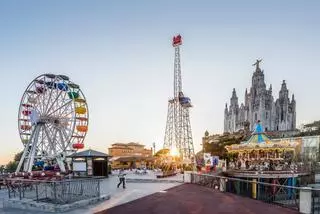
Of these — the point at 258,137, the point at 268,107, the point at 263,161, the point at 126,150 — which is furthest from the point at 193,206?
the point at 268,107

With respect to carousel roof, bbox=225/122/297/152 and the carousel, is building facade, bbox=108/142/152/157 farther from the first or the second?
carousel roof, bbox=225/122/297/152

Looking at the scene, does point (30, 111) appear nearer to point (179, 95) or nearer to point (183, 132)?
point (179, 95)

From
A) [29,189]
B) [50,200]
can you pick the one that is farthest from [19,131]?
[50,200]

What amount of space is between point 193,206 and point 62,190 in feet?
19.6

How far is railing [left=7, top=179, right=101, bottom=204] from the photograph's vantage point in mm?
12801

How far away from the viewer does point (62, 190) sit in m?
12.6

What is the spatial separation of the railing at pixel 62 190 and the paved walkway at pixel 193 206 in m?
2.12

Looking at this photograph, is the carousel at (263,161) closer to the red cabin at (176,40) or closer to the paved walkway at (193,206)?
the paved walkway at (193,206)

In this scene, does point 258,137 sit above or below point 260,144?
above

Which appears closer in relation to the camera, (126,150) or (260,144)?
(260,144)

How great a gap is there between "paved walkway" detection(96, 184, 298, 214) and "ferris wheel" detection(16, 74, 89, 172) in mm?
24715

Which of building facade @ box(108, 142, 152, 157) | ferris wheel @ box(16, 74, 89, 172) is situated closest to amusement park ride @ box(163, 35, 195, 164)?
building facade @ box(108, 142, 152, 157)

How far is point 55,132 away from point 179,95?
4307 cm

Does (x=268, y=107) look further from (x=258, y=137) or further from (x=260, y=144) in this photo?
(x=260, y=144)
